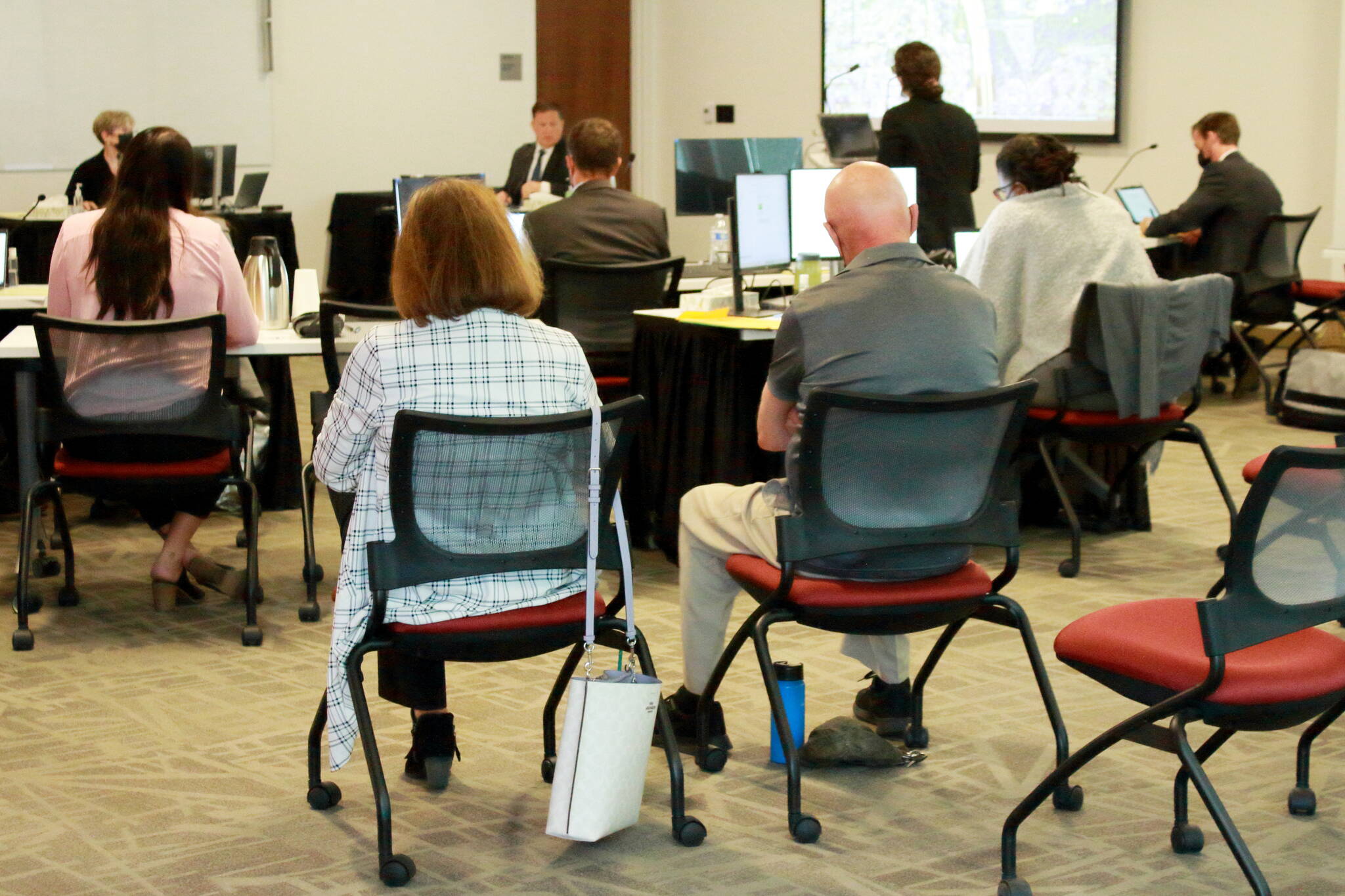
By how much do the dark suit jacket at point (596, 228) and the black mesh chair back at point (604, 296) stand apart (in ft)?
0.67

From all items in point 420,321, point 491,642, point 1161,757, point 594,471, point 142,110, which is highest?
point 142,110

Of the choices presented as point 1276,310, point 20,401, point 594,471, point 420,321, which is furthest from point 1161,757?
point 1276,310

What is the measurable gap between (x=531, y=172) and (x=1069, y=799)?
6.58 m

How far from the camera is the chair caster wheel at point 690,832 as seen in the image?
2.52 metres

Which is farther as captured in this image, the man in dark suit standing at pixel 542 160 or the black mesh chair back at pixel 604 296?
the man in dark suit standing at pixel 542 160

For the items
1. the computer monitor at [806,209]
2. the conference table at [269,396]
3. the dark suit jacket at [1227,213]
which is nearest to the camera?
the conference table at [269,396]

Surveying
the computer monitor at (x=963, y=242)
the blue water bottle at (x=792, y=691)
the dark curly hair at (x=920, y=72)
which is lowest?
the blue water bottle at (x=792, y=691)

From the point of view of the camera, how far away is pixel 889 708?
302 centimetres

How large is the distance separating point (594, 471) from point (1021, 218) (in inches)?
91.1

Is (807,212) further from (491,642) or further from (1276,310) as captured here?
(1276,310)

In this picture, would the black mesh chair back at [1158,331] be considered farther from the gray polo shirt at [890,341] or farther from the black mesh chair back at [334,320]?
the black mesh chair back at [334,320]

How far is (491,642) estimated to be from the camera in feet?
7.93

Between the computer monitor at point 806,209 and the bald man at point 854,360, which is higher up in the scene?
the computer monitor at point 806,209

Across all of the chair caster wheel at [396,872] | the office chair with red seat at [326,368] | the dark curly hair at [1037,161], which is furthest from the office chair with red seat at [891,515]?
the dark curly hair at [1037,161]
